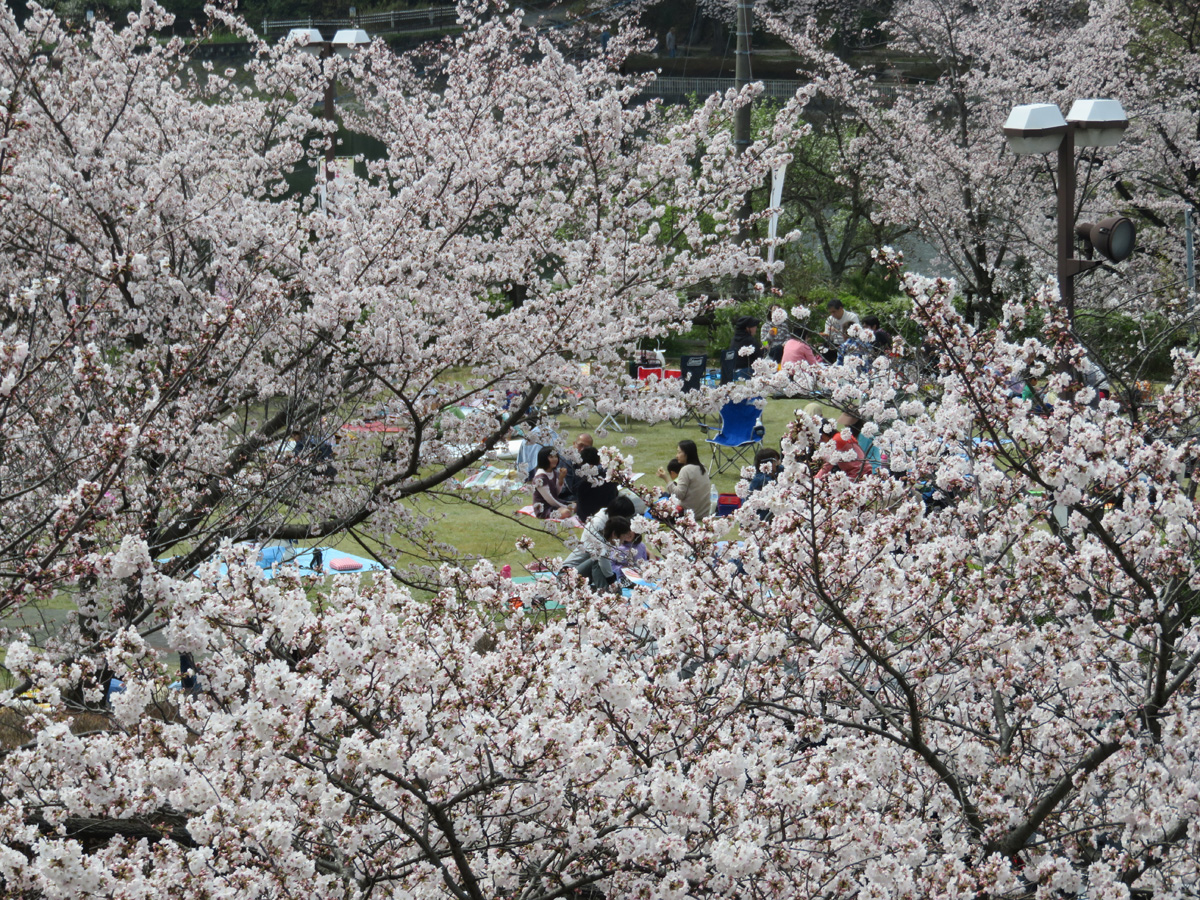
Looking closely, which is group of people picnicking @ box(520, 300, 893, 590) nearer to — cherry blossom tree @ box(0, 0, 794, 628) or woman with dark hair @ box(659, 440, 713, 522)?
woman with dark hair @ box(659, 440, 713, 522)

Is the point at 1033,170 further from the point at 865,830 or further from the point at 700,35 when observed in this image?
the point at 700,35

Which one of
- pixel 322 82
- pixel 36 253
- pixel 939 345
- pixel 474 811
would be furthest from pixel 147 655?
pixel 322 82

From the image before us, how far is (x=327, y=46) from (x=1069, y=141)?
677cm

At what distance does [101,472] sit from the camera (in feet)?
9.34

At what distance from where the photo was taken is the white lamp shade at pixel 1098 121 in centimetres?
634

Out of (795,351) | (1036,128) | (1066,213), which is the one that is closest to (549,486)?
(795,351)

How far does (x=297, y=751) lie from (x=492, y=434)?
325 centimetres

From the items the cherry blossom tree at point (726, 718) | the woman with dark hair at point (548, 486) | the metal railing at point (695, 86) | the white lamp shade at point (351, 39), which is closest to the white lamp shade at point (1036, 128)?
the cherry blossom tree at point (726, 718)

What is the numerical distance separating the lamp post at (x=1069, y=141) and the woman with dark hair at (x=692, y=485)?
2523 mm

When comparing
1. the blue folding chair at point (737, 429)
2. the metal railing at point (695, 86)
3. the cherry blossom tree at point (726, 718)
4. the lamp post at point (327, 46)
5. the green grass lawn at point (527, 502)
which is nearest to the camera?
the cherry blossom tree at point (726, 718)

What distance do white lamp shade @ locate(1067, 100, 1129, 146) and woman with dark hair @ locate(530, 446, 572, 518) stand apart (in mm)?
4079

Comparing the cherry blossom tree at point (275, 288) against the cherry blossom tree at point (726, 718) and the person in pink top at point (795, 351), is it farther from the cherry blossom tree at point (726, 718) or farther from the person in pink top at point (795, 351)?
the person in pink top at point (795, 351)

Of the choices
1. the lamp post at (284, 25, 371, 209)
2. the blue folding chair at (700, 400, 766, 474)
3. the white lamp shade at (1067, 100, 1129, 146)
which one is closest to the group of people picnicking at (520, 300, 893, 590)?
the blue folding chair at (700, 400, 766, 474)

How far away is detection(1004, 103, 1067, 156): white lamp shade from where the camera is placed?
6.18 m
